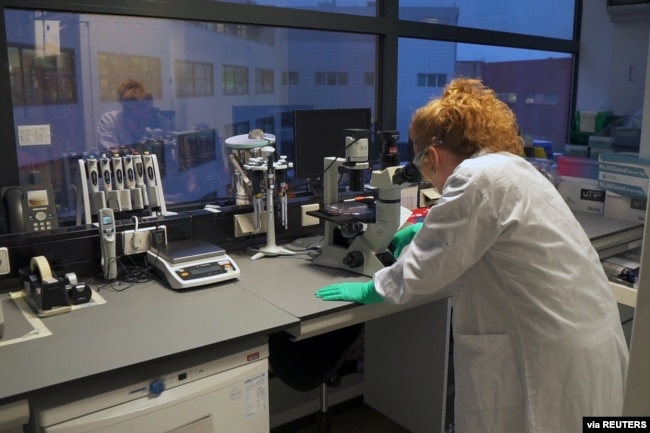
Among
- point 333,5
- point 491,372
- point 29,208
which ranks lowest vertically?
point 491,372

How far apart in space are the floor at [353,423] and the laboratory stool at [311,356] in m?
0.67

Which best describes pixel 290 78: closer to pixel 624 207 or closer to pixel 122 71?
pixel 122 71

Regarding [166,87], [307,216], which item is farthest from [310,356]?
[166,87]

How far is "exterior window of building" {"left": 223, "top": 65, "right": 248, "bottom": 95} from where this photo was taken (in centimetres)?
315

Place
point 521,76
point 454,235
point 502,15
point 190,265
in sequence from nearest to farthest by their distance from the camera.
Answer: point 454,235 < point 190,265 < point 502,15 < point 521,76

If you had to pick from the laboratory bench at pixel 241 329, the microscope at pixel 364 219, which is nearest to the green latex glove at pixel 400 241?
the microscope at pixel 364 219

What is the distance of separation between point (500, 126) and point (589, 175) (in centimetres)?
208

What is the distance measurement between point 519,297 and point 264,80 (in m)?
2.12

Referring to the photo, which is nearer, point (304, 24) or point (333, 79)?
point (304, 24)

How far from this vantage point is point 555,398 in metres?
1.64

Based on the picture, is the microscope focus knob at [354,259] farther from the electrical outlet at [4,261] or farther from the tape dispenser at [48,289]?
the electrical outlet at [4,261]

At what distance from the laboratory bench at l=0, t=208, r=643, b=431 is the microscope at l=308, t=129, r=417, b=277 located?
7cm

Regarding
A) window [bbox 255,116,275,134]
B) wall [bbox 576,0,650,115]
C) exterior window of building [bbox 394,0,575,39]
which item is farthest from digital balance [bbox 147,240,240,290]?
wall [bbox 576,0,650,115]

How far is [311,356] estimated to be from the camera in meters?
2.28
